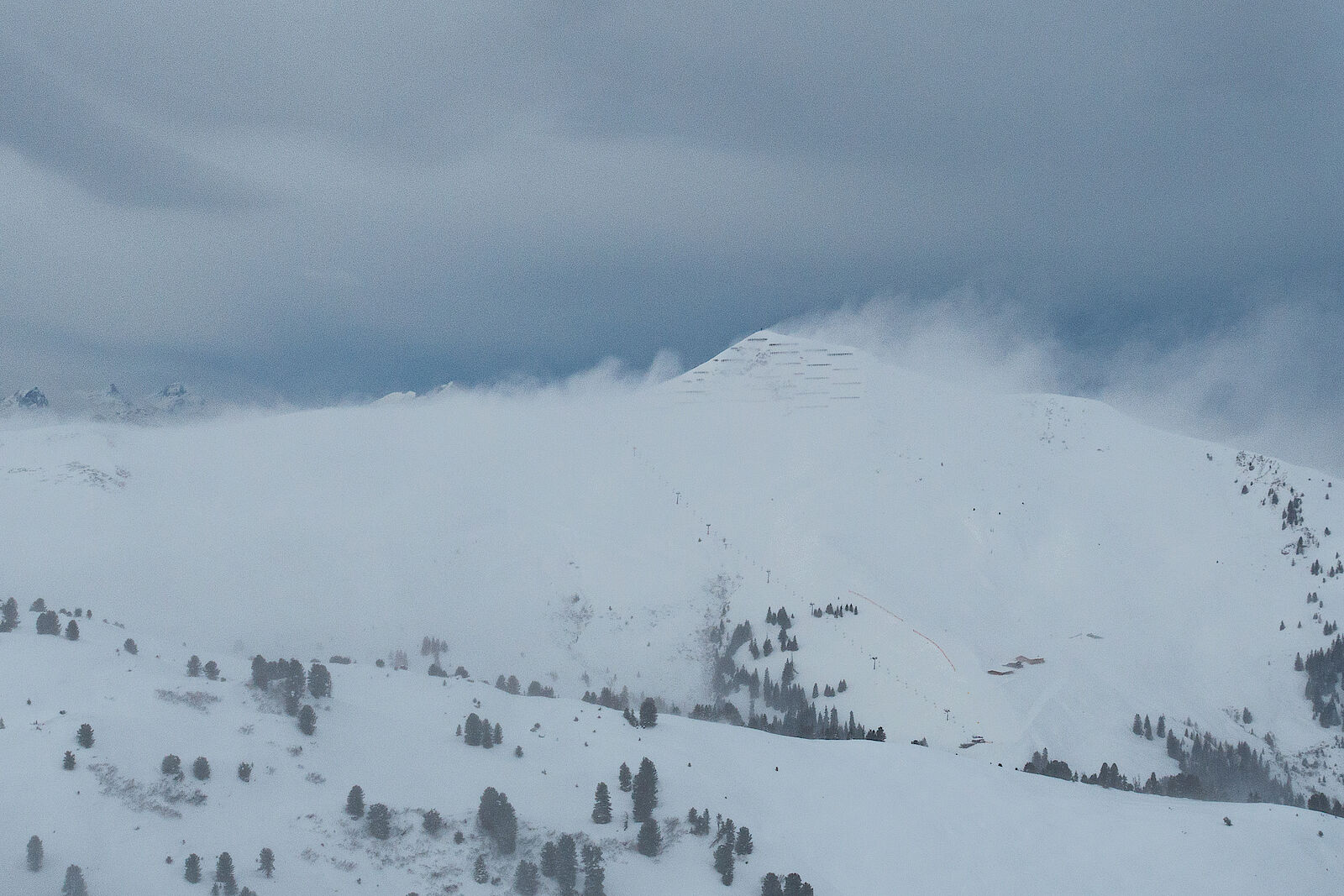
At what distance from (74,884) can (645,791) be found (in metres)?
69.0

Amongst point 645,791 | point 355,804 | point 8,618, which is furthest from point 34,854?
point 8,618

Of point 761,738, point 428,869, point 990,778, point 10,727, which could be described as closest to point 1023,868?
point 990,778

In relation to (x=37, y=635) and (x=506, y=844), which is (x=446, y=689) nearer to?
(x=506, y=844)

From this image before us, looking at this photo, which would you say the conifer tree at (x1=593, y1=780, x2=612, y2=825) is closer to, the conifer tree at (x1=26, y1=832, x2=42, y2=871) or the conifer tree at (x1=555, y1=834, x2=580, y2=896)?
the conifer tree at (x1=555, y1=834, x2=580, y2=896)

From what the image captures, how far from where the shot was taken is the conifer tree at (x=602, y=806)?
130 metres

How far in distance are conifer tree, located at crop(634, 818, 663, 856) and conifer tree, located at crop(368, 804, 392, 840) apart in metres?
33.6

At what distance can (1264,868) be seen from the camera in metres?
120

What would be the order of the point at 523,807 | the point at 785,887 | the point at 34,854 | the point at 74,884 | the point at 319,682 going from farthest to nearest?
the point at 319,682 < the point at 523,807 < the point at 785,887 < the point at 34,854 < the point at 74,884

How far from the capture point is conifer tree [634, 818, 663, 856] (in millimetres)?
125688

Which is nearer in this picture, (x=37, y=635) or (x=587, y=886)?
(x=587, y=886)

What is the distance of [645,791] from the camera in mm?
132500

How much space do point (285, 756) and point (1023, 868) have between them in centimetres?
10449

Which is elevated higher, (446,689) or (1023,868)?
(446,689)

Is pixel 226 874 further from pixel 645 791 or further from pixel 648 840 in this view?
pixel 645 791
